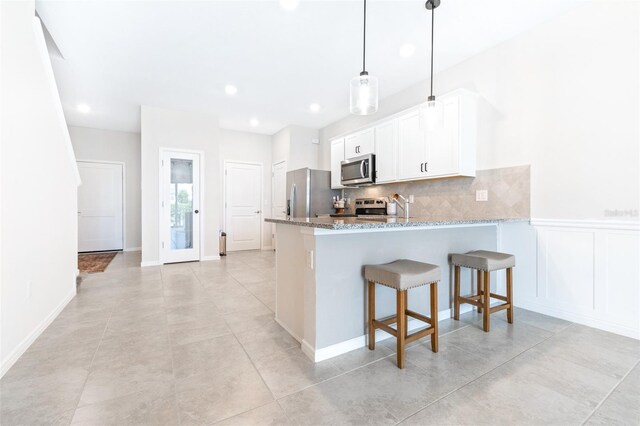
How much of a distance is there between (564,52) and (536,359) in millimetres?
2601

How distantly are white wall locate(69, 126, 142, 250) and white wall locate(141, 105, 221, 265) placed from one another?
2350 millimetres

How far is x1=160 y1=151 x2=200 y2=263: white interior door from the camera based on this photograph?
5.15 meters

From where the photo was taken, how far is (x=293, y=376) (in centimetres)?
171

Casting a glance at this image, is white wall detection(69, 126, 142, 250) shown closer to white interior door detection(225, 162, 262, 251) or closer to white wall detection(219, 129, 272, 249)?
white wall detection(219, 129, 272, 249)

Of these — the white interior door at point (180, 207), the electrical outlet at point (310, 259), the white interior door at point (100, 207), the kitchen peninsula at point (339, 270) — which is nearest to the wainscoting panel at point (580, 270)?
the kitchen peninsula at point (339, 270)

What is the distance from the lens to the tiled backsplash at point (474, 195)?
2883mm

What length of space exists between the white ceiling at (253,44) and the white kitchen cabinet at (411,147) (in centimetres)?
61

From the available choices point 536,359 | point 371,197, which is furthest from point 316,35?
point 536,359

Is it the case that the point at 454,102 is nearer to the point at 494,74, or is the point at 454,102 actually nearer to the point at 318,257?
the point at 494,74

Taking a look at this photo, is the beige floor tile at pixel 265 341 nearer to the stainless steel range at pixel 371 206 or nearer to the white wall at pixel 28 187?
the white wall at pixel 28 187

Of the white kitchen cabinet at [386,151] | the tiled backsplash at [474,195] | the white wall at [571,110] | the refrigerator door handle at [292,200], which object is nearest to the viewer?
the white wall at [571,110]

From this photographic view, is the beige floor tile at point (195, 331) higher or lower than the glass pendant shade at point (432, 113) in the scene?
lower

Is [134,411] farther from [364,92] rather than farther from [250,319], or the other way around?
[364,92]

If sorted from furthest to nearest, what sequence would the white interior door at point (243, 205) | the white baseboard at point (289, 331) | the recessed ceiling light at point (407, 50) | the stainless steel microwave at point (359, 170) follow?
the white interior door at point (243, 205) < the stainless steel microwave at point (359, 170) < the recessed ceiling light at point (407, 50) < the white baseboard at point (289, 331)
